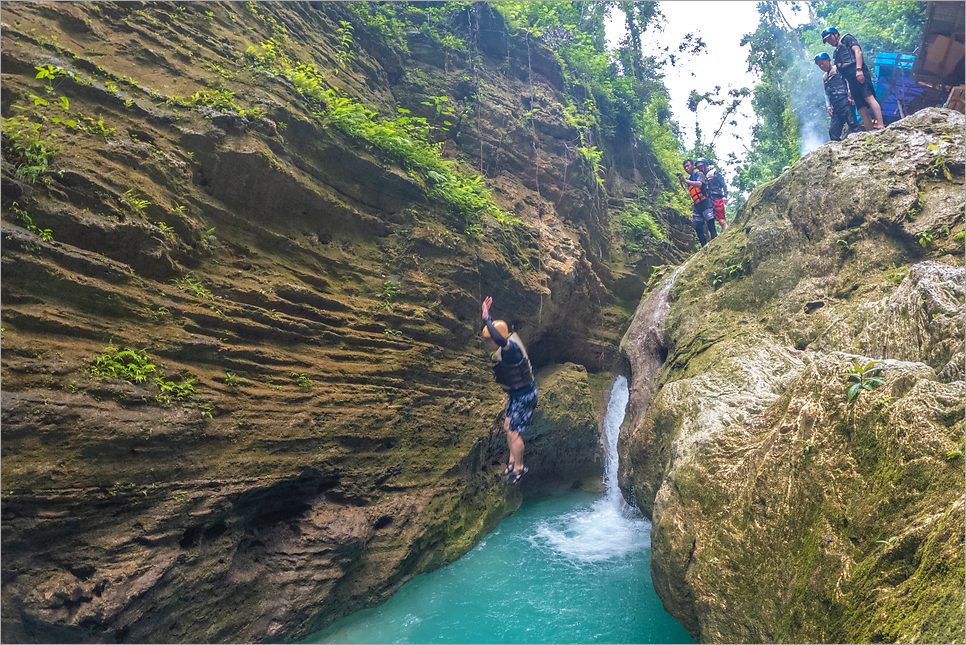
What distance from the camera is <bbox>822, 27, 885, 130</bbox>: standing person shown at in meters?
8.70

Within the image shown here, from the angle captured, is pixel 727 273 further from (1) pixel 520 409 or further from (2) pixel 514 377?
(1) pixel 520 409

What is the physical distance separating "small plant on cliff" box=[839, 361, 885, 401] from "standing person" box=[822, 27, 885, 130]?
7.51m

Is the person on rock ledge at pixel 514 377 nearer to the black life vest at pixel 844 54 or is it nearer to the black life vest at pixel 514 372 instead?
the black life vest at pixel 514 372

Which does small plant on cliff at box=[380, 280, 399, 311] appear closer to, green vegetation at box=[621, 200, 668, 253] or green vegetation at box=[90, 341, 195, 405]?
green vegetation at box=[90, 341, 195, 405]

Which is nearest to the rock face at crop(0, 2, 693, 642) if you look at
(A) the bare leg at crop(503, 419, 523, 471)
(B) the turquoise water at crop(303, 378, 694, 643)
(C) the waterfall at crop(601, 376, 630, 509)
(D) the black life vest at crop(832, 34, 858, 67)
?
(B) the turquoise water at crop(303, 378, 694, 643)

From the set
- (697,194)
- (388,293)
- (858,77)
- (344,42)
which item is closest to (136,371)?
(388,293)

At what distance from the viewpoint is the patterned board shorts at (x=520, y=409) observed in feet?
25.5

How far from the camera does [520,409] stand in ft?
25.7

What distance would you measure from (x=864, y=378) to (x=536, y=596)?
15.4 feet

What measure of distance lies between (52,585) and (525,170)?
11.0 m

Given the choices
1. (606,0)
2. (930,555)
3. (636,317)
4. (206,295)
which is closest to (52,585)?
(206,295)

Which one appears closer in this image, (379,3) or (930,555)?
(930,555)

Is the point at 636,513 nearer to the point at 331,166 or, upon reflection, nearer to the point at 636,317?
the point at 636,317

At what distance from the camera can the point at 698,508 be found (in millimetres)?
4691
